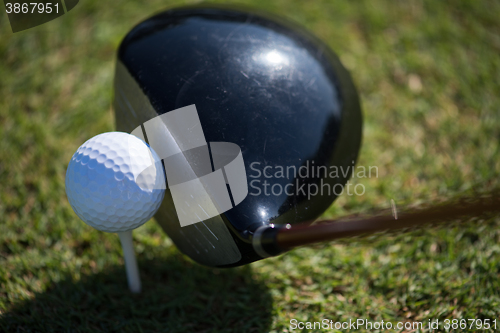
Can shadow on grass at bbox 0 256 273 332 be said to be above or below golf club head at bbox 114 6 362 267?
below

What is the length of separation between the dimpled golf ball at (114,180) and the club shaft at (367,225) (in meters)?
0.57

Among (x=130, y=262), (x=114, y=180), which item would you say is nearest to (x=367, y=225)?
(x=114, y=180)

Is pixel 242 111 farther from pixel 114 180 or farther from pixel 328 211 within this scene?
pixel 328 211

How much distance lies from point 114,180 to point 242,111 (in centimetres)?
60

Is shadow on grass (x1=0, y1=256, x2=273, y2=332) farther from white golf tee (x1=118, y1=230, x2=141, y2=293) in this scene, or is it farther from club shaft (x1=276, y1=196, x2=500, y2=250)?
club shaft (x1=276, y1=196, x2=500, y2=250)

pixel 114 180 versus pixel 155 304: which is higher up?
pixel 114 180

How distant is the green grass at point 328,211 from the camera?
2053 millimetres

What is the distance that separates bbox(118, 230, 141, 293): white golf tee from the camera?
187cm

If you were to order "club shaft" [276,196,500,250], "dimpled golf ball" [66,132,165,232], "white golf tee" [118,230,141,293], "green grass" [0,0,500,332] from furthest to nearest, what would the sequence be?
"green grass" [0,0,500,332], "white golf tee" [118,230,141,293], "dimpled golf ball" [66,132,165,232], "club shaft" [276,196,500,250]

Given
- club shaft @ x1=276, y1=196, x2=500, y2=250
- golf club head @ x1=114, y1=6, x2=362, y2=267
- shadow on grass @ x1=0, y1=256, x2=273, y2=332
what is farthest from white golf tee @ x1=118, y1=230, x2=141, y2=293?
club shaft @ x1=276, y1=196, x2=500, y2=250

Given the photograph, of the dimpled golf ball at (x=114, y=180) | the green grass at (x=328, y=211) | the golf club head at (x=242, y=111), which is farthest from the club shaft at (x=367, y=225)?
the green grass at (x=328, y=211)

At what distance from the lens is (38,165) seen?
105 inches

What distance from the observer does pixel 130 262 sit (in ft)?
6.52

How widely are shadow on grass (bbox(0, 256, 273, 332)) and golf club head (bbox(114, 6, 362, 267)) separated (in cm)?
34
